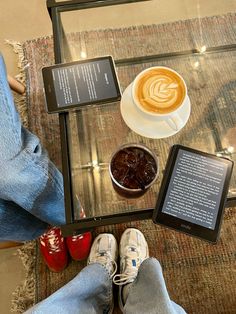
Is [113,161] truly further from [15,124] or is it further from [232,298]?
[232,298]

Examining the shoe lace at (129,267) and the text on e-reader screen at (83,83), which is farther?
the shoe lace at (129,267)

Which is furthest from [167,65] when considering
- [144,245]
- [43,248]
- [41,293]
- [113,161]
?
[41,293]

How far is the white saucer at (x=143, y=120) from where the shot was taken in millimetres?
748

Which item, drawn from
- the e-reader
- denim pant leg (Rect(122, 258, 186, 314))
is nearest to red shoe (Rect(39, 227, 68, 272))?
denim pant leg (Rect(122, 258, 186, 314))

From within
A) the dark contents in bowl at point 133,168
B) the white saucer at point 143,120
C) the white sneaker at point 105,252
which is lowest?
the white sneaker at point 105,252

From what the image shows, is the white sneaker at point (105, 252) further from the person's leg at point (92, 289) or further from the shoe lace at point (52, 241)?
the shoe lace at point (52, 241)

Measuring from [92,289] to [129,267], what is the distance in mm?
204

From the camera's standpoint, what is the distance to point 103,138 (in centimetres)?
81

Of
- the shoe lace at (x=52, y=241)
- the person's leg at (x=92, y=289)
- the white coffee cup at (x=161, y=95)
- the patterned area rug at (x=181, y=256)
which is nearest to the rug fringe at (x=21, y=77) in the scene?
the patterned area rug at (x=181, y=256)

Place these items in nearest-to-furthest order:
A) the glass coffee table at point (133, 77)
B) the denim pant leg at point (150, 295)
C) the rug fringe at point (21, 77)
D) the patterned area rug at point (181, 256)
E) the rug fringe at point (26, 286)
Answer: the denim pant leg at point (150, 295), the glass coffee table at point (133, 77), the patterned area rug at point (181, 256), the rug fringe at point (26, 286), the rug fringe at point (21, 77)

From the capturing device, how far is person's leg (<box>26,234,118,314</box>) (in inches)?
26.0

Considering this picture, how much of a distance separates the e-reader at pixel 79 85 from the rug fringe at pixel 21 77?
487 millimetres

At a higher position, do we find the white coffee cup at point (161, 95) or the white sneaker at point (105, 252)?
the white coffee cup at point (161, 95)

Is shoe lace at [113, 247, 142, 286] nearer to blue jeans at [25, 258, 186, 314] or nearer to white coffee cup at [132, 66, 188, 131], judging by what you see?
blue jeans at [25, 258, 186, 314]
